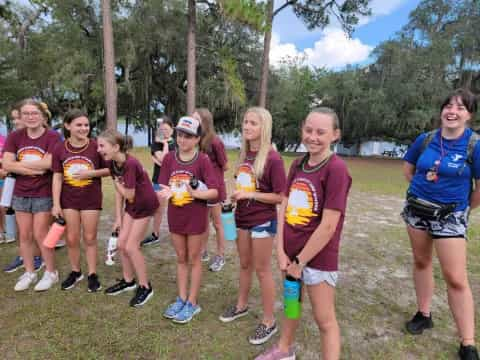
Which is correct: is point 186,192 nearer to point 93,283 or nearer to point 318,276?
point 318,276

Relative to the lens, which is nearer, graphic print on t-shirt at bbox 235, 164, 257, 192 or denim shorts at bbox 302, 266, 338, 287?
denim shorts at bbox 302, 266, 338, 287

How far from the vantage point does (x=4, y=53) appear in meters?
18.6

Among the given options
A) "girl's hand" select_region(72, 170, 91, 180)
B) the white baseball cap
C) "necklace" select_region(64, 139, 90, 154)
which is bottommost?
"girl's hand" select_region(72, 170, 91, 180)

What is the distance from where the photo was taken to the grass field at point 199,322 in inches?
91.4

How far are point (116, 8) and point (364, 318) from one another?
64.0 feet

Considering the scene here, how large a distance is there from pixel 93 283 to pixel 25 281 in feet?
2.26

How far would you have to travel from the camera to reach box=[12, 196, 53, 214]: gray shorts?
2.95 metres

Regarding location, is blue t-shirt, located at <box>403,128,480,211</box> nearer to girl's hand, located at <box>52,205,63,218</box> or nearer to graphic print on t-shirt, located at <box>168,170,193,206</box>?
graphic print on t-shirt, located at <box>168,170,193,206</box>

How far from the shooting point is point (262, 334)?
242 centimetres

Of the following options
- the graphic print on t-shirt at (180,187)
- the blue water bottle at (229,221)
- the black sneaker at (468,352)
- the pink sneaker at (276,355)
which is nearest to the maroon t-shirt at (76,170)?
the graphic print on t-shirt at (180,187)

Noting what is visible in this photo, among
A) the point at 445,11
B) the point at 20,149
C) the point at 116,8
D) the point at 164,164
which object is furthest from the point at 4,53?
the point at 445,11

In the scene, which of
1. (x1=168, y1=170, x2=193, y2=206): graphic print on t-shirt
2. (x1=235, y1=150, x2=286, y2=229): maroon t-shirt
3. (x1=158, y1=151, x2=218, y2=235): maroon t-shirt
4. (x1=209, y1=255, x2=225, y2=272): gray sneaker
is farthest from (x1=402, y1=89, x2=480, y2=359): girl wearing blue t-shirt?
(x1=209, y1=255, x2=225, y2=272): gray sneaker

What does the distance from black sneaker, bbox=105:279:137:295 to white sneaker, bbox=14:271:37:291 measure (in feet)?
2.71

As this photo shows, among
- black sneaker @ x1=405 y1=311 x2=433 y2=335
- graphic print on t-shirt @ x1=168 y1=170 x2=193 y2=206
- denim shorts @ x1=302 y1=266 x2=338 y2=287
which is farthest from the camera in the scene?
black sneaker @ x1=405 y1=311 x2=433 y2=335
